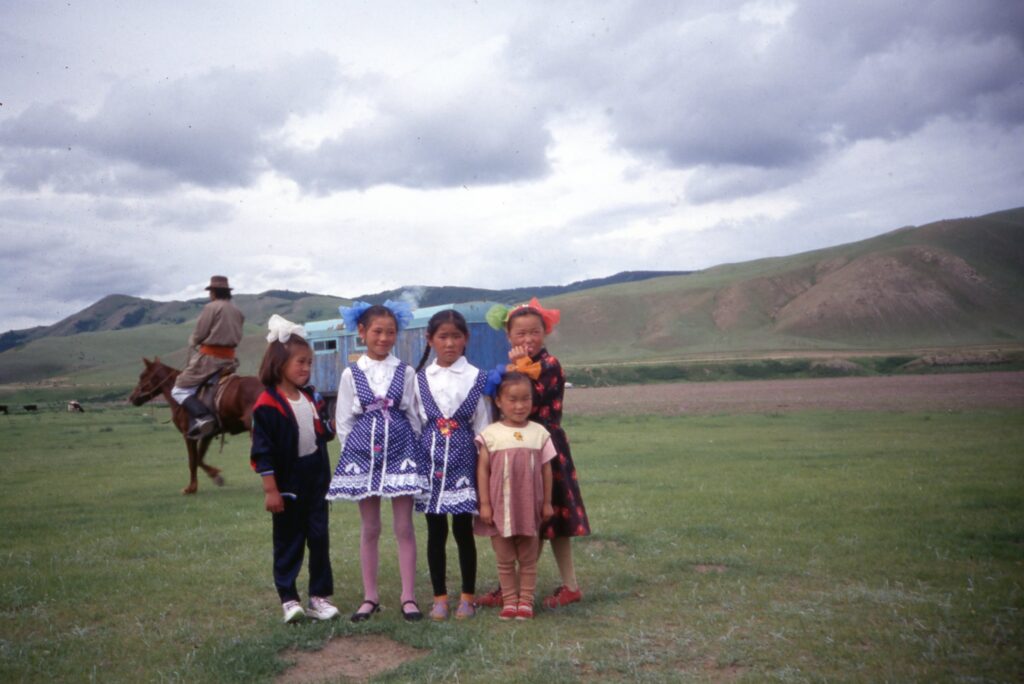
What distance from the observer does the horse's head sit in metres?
12.6

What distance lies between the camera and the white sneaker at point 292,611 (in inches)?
191

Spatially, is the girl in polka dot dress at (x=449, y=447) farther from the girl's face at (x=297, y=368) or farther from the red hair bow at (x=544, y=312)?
the girl's face at (x=297, y=368)

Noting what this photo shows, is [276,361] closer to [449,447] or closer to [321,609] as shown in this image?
[449,447]

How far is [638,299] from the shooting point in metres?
134

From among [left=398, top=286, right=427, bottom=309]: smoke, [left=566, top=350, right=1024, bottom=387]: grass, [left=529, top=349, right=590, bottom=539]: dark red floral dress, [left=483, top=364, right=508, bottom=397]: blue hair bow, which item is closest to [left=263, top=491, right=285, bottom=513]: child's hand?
[left=483, top=364, right=508, bottom=397]: blue hair bow

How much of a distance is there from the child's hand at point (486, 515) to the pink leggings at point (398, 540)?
50 cm

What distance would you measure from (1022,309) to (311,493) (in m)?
123

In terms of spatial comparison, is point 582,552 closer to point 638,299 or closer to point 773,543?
point 773,543

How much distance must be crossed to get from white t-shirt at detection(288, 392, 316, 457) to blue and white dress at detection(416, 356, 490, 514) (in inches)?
29.9

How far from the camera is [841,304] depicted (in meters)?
107

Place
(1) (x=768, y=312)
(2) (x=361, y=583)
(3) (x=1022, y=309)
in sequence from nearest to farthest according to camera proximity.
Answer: (2) (x=361, y=583) < (3) (x=1022, y=309) < (1) (x=768, y=312)

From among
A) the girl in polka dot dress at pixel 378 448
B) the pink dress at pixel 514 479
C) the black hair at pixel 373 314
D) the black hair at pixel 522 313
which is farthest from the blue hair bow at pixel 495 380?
the black hair at pixel 373 314

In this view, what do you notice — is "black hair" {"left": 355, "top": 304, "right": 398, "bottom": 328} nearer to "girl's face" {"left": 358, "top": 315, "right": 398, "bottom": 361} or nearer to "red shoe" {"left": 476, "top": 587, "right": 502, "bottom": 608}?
"girl's face" {"left": 358, "top": 315, "right": 398, "bottom": 361}

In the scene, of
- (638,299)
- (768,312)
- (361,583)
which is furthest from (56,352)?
(361,583)
